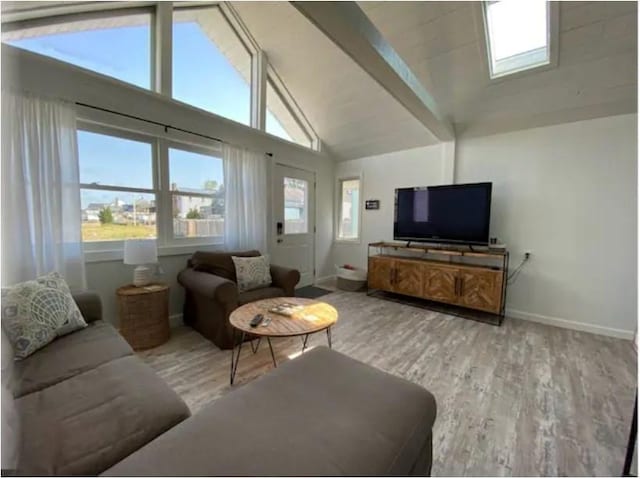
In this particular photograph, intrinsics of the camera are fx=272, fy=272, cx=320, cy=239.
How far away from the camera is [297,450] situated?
0.82 m

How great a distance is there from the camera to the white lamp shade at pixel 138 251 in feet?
7.72

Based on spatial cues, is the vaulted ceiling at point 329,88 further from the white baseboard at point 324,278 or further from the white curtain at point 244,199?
the white baseboard at point 324,278

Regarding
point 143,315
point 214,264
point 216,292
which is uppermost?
point 214,264

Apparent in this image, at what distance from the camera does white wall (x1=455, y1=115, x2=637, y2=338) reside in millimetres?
2770

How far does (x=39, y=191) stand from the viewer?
2.08 m

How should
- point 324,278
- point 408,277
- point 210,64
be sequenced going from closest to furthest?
point 210,64 < point 408,277 < point 324,278

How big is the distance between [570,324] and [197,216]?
4421 mm

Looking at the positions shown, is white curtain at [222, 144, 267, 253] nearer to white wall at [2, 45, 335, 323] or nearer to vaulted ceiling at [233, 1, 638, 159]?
white wall at [2, 45, 335, 323]

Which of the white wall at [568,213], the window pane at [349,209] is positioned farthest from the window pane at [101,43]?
the white wall at [568,213]

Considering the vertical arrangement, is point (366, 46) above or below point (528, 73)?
below

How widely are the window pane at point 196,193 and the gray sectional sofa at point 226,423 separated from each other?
195 cm

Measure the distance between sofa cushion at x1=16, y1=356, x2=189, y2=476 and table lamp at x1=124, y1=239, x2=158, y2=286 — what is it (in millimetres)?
1271

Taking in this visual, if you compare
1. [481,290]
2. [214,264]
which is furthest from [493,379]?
[214,264]

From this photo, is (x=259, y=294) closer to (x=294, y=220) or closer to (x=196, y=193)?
(x=196, y=193)
